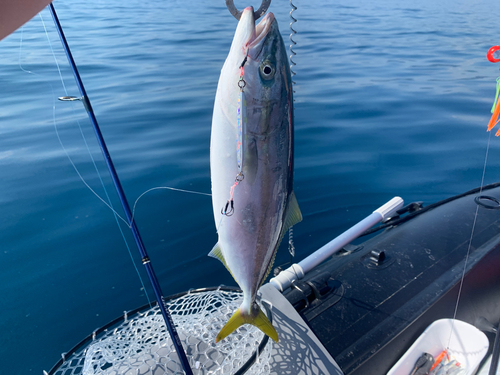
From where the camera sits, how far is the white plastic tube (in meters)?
2.64

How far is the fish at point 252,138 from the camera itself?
51.2 inches

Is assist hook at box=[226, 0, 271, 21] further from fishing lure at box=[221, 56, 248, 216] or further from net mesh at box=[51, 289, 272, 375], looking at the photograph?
net mesh at box=[51, 289, 272, 375]

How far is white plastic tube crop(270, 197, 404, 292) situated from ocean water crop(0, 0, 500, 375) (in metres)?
1.05

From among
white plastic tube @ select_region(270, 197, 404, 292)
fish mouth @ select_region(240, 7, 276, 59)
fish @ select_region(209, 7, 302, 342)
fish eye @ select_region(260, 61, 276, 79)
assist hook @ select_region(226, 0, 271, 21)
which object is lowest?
white plastic tube @ select_region(270, 197, 404, 292)

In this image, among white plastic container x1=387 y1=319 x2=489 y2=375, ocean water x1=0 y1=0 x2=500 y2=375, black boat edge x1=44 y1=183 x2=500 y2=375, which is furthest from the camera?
ocean water x1=0 y1=0 x2=500 y2=375

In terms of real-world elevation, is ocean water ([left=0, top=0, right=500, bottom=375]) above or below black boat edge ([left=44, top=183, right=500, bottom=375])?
above

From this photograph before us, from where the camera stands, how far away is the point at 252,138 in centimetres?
132

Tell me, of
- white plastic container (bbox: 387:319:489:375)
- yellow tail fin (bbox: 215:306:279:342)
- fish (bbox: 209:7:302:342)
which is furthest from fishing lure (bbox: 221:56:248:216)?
white plastic container (bbox: 387:319:489:375)

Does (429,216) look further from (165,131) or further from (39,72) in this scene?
(39,72)

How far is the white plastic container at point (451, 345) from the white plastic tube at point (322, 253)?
913mm

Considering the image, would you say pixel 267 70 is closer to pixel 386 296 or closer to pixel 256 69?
pixel 256 69

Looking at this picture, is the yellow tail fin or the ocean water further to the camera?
the ocean water

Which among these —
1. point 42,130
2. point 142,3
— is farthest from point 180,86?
point 142,3

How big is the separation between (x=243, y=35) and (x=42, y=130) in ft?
21.6
